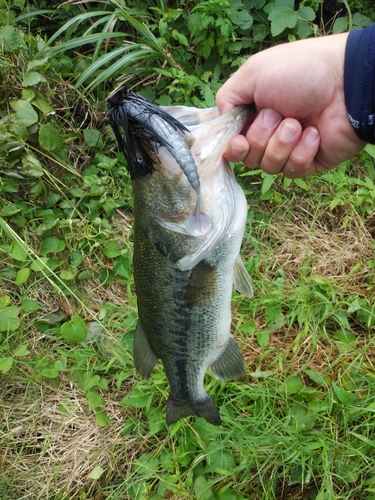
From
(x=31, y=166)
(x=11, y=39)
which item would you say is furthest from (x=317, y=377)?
(x=11, y=39)

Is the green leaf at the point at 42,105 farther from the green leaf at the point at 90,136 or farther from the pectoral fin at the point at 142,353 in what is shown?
the pectoral fin at the point at 142,353

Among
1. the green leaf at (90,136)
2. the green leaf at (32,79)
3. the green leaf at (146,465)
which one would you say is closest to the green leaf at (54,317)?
the green leaf at (146,465)

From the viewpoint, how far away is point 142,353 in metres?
1.80

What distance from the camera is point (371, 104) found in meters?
1.54

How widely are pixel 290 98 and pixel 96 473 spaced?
2.40 m

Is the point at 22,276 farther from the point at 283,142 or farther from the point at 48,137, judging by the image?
the point at 283,142

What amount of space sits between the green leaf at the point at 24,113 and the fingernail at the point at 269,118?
194cm

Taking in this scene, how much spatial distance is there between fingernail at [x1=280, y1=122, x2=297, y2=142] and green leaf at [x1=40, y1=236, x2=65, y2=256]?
2.01 metres

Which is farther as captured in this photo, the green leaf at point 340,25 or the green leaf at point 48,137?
the green leaf at point 340,25

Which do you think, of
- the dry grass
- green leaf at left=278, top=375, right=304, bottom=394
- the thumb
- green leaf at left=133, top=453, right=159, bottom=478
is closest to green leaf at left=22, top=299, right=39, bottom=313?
the dry grass

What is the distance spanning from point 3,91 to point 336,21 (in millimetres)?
2561

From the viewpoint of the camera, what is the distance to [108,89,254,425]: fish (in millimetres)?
1308

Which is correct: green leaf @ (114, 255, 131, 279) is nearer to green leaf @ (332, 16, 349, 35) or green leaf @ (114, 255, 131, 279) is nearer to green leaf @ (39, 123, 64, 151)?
green leaf @ (39, 123, 64, 151)

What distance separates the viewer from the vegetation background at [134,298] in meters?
2.40
